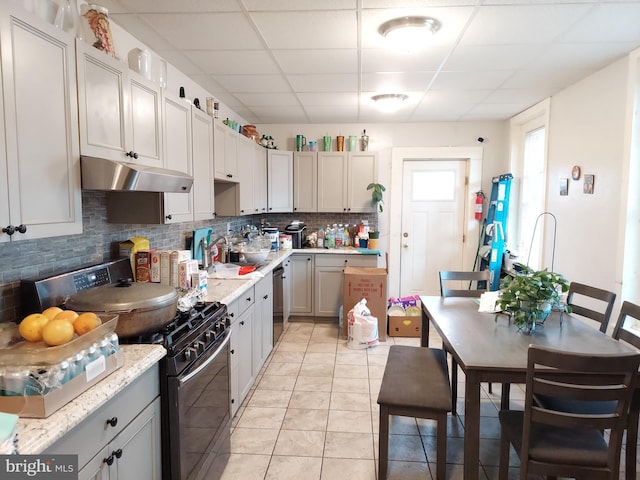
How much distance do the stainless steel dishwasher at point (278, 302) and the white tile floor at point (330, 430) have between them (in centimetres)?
37

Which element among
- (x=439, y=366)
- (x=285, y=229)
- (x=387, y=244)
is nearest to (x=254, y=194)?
(x=285, y=229)

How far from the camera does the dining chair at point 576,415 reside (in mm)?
1493

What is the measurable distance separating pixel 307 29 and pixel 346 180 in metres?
2.65

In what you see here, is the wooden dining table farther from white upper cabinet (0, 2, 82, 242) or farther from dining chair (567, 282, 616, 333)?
white upper cabinet (0, 2, 82, 242)

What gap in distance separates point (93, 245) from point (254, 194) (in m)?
2.29

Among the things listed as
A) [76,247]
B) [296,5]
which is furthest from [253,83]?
[76,247]

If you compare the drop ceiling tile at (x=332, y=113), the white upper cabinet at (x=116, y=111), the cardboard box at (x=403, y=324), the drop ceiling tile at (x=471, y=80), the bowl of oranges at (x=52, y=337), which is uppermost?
the drop ceiling tile at (x=332, y=113)

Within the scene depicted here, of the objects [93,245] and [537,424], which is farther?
[93,245]

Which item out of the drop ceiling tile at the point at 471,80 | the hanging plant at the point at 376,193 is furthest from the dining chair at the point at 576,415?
the hanging plant at the point at 376,193

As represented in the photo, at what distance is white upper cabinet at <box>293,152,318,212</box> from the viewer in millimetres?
5031

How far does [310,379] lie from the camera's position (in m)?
3.30

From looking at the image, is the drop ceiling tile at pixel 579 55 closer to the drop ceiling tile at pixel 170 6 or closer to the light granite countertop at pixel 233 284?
the drop ceiling tile at pixel 170 6

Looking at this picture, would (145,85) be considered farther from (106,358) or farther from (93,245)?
(106,358)

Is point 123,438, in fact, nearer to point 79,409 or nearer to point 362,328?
point 79,409
